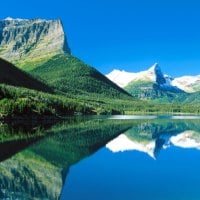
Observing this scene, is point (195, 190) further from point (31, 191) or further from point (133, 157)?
point (133, 157)

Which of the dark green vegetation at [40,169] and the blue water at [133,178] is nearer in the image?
the blue water at [133,178]

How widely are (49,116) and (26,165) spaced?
451 ft

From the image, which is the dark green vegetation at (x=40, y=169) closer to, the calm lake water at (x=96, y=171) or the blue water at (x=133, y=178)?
the calm lake water at (x=96, y=171)

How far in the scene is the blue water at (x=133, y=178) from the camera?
36438mm

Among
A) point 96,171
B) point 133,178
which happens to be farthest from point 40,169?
point 133,178

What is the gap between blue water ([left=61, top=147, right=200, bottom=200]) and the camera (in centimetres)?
3644

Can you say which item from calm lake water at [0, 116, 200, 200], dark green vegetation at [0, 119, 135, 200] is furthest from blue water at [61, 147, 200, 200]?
dark green vegetation at [0, 119, 135, 200]

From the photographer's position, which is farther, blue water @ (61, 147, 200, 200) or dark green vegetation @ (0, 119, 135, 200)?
dark green vegetation @ (0, 119, 135, 200)

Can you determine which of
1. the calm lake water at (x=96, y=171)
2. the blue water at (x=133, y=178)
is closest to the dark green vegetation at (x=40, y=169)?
the calm lake water at (x=96, y=171)

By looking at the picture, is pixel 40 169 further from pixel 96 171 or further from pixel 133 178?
pixel 133 178

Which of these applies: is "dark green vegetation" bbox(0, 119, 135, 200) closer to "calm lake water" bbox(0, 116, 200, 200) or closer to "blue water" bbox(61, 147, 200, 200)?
"calm lake water" bbox(0, 116, 200, 200)

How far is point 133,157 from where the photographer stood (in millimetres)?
65000

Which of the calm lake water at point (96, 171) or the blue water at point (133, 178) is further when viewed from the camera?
the calm lake water at point (96, 171)

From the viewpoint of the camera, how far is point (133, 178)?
45.2 meters
